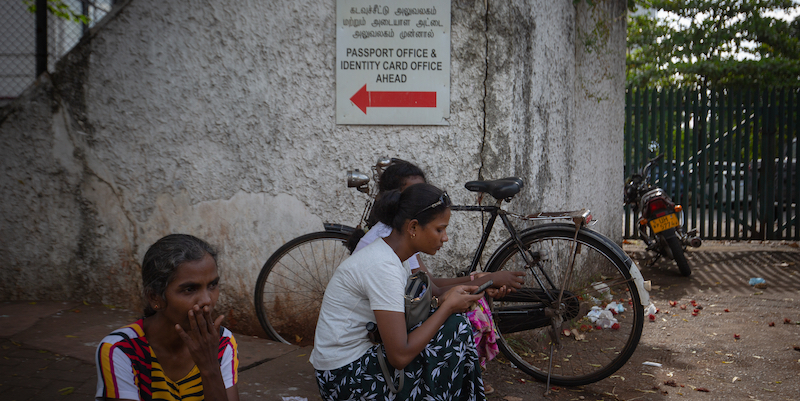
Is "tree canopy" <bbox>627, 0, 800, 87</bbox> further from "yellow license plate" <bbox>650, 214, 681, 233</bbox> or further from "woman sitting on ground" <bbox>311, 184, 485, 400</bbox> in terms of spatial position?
"woman sitting on ground" <bbox>311, 184, 485, 400</bbox>

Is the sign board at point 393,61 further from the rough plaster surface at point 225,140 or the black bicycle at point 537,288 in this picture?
the black bicycle at point 537,288

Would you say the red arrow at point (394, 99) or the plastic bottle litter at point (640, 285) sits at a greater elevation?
the red arrow at point (394, 99)

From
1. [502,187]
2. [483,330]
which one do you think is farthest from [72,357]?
[502,187]

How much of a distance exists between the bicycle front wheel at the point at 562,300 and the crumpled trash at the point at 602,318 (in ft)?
1.92

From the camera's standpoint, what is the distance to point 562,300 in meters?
2.83

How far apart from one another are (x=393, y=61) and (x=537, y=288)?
5.34 feet

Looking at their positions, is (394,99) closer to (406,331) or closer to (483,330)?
(483,330)

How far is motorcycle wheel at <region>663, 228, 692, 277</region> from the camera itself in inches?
210

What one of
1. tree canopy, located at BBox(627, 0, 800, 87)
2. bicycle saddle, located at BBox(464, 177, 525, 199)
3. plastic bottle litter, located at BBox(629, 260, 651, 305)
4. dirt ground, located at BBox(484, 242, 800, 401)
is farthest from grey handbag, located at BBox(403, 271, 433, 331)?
tree canopy, located at BBox(627, 0, 800, 87)

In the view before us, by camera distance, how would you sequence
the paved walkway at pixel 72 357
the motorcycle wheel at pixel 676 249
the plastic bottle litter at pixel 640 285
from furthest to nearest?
the motorcycle wheel at pixel 676 249 < the plastic bottle litter at pixel 640 285 < the paved walkway at pixel 72 357

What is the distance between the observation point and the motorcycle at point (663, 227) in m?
5.37

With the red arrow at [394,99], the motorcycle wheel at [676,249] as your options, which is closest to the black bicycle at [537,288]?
the red arrow at [394,99]

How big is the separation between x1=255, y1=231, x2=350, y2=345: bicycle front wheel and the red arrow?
0.91 m

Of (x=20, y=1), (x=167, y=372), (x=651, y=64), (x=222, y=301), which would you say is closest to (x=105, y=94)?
(x=222, y=301)
